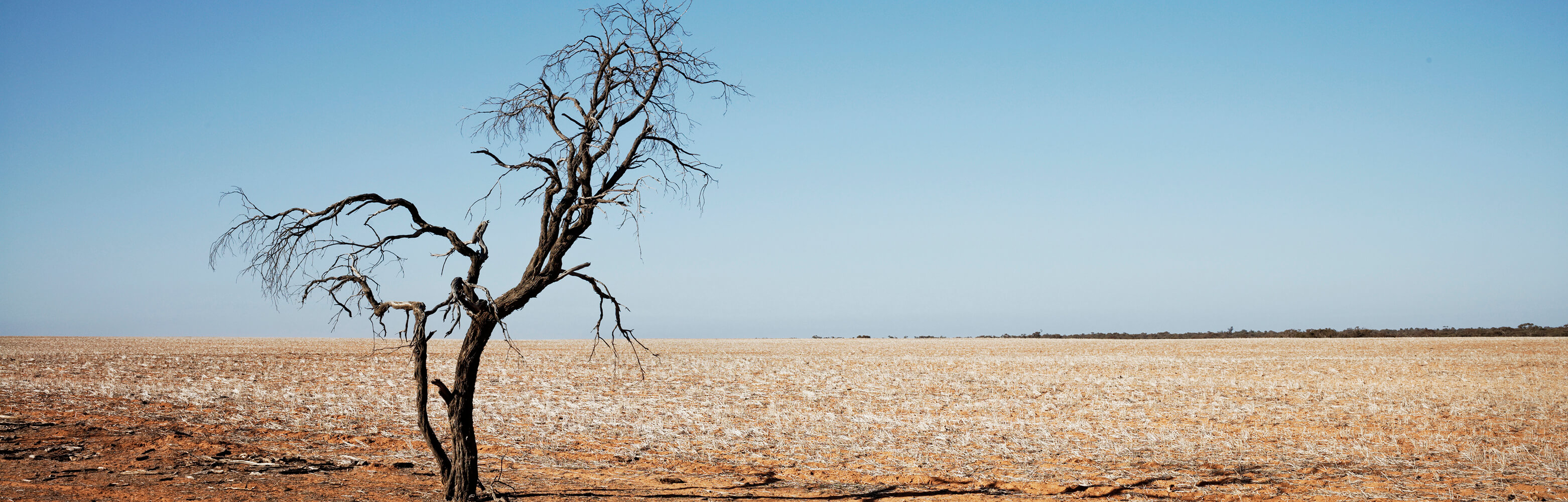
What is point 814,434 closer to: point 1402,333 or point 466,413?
point 466,413

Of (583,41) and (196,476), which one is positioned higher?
(583,41)

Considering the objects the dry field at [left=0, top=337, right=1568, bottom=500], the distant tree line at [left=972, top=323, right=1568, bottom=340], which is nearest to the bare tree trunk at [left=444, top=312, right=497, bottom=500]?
the dry field at [left=0, top=337, right=1568, bottom=500]

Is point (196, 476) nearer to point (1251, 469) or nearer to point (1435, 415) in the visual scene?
point (1251, 469)

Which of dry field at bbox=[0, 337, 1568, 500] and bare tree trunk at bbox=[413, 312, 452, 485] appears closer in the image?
bare tree trunk at bbox=[413, 312, 452, 485]

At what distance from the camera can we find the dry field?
995 cm

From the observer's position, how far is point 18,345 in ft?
173

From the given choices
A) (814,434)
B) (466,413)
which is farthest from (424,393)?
(814,434)

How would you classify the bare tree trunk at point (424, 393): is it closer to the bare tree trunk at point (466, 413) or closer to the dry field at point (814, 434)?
the bare tree trunk at point (466, 413)

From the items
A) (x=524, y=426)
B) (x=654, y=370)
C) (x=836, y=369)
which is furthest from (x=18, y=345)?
(x=524, y=426)

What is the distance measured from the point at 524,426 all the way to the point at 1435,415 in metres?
17.6

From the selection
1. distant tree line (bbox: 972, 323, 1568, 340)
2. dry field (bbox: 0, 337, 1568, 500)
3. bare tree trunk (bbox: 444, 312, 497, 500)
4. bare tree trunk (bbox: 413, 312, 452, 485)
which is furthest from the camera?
distant tree line (bbox: 972, 323, 1568, 340)

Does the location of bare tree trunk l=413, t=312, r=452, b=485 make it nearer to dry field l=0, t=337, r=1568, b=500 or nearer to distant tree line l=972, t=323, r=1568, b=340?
dry field l=0, t=337, r=1568, b=500

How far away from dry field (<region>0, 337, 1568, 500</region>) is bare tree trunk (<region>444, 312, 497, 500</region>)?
0.88 meters

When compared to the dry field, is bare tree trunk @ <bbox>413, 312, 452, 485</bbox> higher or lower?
higher
